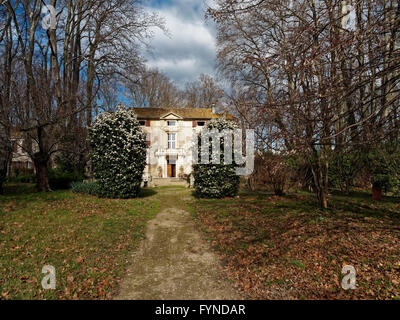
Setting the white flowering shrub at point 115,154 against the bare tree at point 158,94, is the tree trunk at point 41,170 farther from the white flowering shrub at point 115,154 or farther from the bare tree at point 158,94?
the bare tree at point 158,94

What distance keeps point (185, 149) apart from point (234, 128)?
1474 centimetres

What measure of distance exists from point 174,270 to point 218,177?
6695 millimetres

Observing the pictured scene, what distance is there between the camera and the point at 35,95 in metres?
10.2

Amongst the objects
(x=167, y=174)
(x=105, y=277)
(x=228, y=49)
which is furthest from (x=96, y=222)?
(x=167, y=174)

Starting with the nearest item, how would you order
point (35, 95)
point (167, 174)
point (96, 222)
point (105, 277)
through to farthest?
point (105, 277), point (96, 222), point (35, 95), point (167, 174)

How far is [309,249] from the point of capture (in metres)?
4.38

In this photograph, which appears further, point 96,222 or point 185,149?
point 185,149

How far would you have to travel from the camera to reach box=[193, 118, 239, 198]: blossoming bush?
10.4 meters

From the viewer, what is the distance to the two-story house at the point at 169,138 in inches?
958

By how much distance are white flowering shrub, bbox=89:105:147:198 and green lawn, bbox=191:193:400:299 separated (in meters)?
4.99

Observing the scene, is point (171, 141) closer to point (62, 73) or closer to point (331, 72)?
point (62, 73)

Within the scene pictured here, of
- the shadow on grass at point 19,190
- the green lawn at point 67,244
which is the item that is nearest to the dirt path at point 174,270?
the green lawn at point 67,244

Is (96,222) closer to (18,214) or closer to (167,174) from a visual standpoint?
(18,214)

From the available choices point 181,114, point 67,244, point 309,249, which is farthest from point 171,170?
point 309,249
